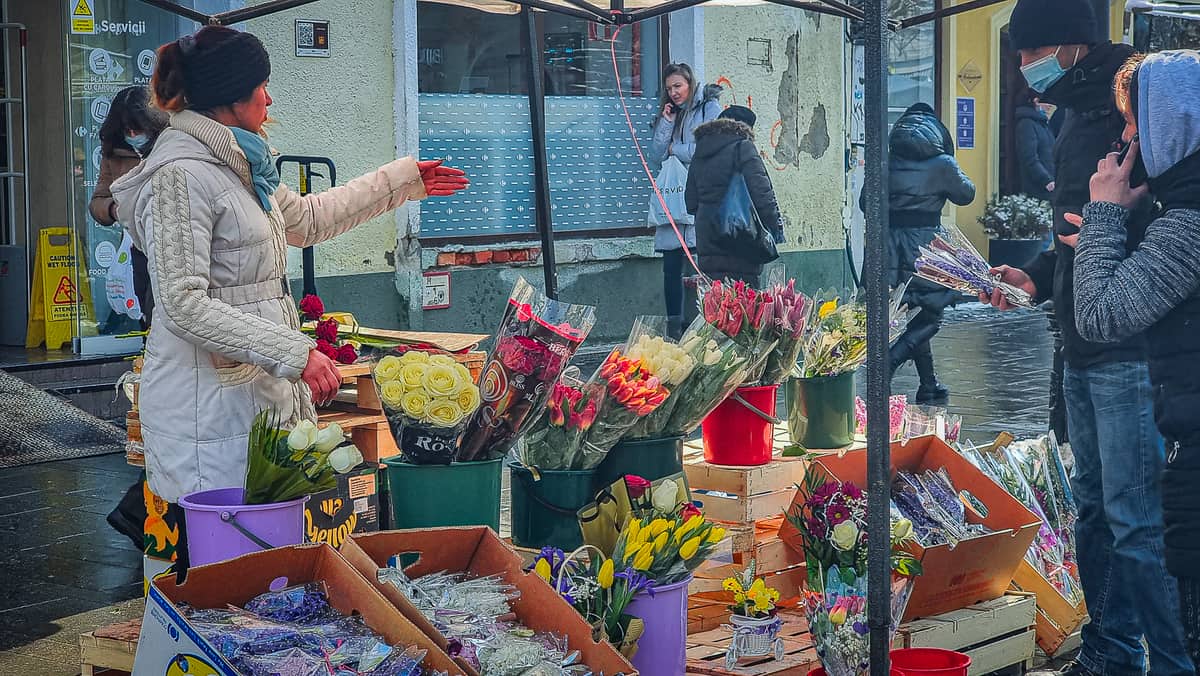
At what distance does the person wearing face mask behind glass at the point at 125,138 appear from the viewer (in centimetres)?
636

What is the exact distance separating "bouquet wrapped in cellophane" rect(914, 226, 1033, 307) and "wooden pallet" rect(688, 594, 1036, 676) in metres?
0.91

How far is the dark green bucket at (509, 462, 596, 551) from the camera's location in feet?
11.4

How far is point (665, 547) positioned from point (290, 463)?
31.5 inches

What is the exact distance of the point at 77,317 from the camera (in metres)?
9.53

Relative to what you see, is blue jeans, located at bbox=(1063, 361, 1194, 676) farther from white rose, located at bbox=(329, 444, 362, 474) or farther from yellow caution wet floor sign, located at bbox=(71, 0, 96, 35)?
yellow caution wet floor sign, located at bbox=(71, 0, 96, 35)

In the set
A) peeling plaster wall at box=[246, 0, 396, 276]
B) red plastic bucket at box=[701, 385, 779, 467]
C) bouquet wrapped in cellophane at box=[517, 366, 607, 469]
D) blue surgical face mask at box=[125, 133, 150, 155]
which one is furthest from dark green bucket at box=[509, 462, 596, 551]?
peeling plaster wall at box=[246, 0, 396, 276]

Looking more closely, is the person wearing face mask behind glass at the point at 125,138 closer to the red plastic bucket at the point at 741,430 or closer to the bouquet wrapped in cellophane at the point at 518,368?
the red plastic bucket at the point at 741,430

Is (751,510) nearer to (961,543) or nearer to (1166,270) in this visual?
(961,543)

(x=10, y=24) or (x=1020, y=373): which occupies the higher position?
(x=10, y=24)

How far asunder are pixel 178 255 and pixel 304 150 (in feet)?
22.5

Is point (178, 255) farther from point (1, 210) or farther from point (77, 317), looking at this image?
point (1, 210)

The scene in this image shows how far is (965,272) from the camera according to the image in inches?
173

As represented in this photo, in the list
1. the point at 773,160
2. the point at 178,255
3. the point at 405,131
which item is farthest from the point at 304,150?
the point at 178,255

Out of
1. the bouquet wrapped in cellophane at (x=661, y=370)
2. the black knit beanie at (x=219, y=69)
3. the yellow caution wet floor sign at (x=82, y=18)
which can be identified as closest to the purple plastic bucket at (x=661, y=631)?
the bouquet wrapped in cellophane at (x=661, y=370)
